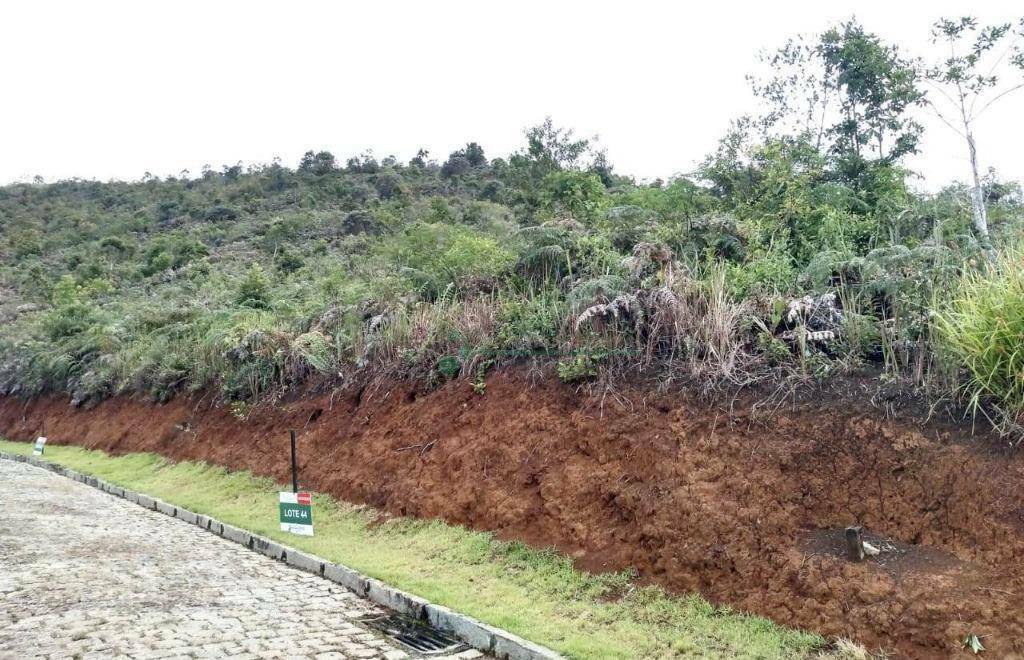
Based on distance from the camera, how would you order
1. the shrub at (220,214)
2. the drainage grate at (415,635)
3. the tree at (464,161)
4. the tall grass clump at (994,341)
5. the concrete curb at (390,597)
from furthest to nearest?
the tree at (464,161)
the shrub at (220,214)
the drainage grate at (415,635)
the concrete curb at (390,597)
the tall grass clump at (994,341)

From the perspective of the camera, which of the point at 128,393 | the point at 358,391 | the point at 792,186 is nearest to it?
the point at 792,186

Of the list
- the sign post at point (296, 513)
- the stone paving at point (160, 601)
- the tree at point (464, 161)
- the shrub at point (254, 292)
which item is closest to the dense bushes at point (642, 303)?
the shrub at point (254, 292)

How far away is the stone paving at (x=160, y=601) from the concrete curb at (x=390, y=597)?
0.42 feet

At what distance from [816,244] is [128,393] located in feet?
67.6

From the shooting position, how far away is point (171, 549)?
10.4 meters

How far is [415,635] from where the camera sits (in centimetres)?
695

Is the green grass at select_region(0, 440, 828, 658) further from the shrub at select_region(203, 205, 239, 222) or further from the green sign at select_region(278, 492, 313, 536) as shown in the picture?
the shrub at select_region(203, 205, 239, 222)

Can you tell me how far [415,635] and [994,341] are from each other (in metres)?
5.46

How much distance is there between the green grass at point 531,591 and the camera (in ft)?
19.4

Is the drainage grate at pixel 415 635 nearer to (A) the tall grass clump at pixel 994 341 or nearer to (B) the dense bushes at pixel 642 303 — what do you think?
(B) the dense bushes at pixel 642 303

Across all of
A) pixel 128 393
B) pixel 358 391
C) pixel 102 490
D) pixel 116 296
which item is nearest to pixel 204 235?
pixel 116 296

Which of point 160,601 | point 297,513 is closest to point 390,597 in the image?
point 160,601

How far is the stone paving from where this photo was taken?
6457mm

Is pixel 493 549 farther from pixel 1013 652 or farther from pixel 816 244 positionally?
pixel 816 244
